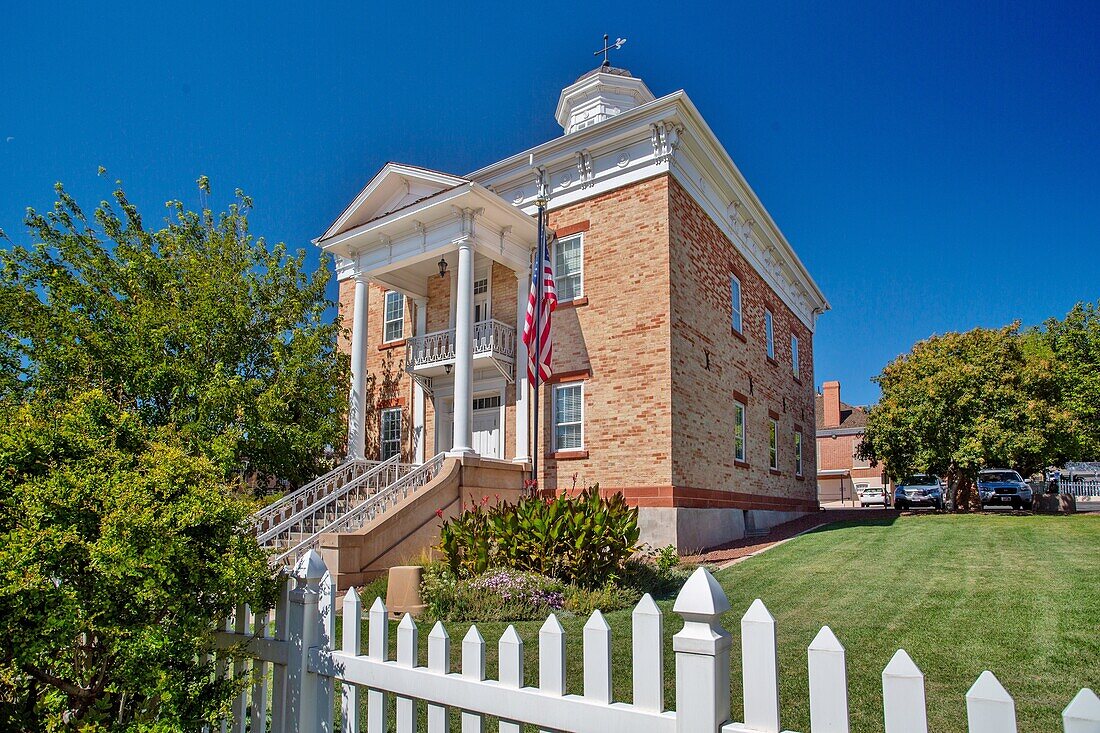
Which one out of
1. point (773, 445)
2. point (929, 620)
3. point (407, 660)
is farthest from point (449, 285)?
point (407, 660)

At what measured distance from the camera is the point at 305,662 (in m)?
3.63

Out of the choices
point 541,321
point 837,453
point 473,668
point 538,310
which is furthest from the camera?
point 837,453

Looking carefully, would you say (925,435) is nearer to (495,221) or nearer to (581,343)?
(581,343)

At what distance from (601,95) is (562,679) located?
69.6ft

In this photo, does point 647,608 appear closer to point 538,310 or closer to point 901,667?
point 901,667

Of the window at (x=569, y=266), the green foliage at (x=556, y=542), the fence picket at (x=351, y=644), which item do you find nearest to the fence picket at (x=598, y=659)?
the fence picket at (x=351, y=644)

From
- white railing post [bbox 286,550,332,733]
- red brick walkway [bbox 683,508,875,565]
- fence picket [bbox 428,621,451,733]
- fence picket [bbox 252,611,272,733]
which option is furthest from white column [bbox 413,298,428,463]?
fence picket [bbox 428,621,451,733]

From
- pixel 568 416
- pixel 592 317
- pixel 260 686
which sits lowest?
pixel 260 686

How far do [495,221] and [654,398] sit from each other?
5526 millimetres

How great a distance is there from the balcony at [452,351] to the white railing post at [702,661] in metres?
14.4

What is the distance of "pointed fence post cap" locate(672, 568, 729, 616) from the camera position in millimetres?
2480

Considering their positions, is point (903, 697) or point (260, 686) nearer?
point (903, 697)

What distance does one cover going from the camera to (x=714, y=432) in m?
18.0

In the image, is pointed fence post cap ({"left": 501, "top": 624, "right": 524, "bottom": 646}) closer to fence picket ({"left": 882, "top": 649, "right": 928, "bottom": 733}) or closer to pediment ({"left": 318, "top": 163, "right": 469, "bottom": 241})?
fence picket ({"left": 882, "top": 649, "right": 928, "bottom": 733})
